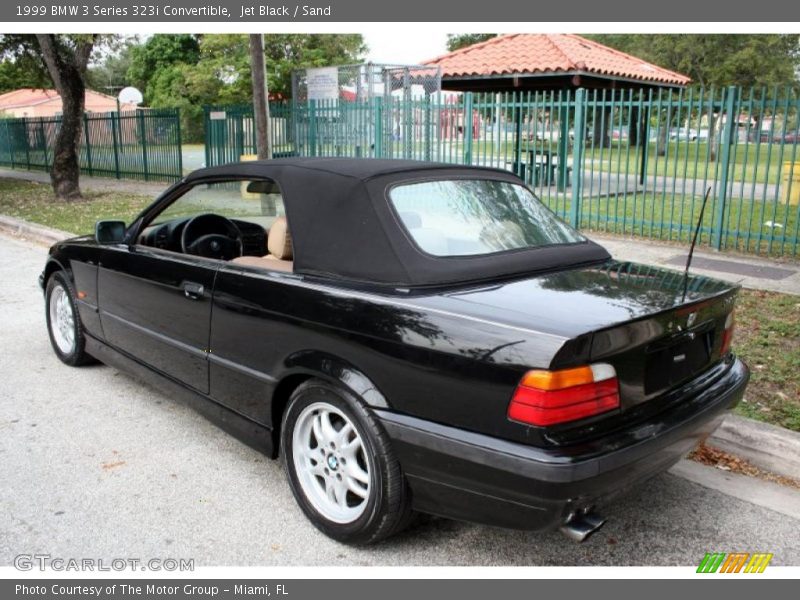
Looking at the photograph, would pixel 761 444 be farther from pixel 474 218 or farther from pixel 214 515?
pixel 214 515

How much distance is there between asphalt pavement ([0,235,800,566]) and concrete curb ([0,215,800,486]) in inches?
8.6

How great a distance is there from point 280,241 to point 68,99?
1497 centimetres

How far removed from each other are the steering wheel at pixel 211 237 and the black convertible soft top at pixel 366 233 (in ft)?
2.13

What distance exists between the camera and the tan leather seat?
360 cm

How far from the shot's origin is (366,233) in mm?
3141

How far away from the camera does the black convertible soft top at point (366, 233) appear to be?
3.03 meters

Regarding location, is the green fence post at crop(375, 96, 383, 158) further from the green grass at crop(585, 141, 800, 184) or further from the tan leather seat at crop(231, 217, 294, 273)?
the tan leather seat at crop(231, 217, 294, 273)

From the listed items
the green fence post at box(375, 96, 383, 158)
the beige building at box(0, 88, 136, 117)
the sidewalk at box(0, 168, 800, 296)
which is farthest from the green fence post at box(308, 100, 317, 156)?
the beige building at box(0, 88, 136, 117)

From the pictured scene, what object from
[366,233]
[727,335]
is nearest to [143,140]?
[366,233]

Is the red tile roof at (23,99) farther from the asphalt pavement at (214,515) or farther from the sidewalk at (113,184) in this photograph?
the asphalt pavement at (214,515)

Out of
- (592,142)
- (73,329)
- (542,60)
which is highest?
(542,60)

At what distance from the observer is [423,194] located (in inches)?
134

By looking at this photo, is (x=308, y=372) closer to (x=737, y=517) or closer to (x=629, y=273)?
(x=629, y=273)

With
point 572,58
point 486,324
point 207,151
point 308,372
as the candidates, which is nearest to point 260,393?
point 308,372
